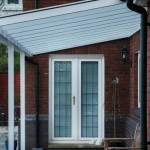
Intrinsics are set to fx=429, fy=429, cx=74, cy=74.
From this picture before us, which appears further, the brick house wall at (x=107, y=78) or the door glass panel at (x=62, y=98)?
the door glass panel at (x=62, y=98)

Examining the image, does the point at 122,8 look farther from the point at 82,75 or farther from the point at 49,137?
the point at 49,137

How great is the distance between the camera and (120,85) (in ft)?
36.2

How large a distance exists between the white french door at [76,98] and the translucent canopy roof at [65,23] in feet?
4.40

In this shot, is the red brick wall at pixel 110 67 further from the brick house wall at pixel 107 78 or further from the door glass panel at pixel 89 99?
the door glass panel at pixel 89 99

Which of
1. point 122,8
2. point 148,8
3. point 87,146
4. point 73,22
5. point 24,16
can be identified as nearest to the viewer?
point 148,8

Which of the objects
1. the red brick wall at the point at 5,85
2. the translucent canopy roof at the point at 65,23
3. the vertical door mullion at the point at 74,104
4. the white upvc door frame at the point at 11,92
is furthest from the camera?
the red brick wall at the point at 5,85

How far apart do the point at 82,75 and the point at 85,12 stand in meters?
4.91

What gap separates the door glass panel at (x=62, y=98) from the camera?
11219 millimetres

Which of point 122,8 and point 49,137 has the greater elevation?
point 122,8

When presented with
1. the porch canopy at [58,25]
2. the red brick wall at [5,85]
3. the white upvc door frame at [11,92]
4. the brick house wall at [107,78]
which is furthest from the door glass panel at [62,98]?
the red brick wall at [5,85]

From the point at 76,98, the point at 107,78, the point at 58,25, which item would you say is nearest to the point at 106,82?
the point at 107,78

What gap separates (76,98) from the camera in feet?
36.8

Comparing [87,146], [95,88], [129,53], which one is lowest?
[87,146]

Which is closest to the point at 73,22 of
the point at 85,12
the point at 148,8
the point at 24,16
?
the point at 85,12
